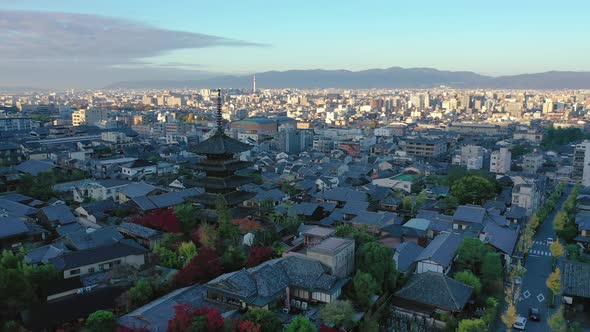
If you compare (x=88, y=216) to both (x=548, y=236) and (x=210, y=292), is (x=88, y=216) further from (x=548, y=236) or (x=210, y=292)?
→ (x=548, y=236)

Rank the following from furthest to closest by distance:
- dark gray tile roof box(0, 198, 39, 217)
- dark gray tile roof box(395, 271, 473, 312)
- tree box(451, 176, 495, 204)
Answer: tree box(451, 176, 495, 204), dark gray tile roof box(0, 198, 39, 217), dark gray tile roof box(395, 271, 473, 312)

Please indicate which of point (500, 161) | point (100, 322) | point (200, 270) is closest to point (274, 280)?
point (200, 270)

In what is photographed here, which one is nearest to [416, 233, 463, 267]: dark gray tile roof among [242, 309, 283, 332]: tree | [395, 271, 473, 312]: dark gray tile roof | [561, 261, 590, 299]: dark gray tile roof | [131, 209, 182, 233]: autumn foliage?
[395, 271, 473, 312]: dark gray tile roof

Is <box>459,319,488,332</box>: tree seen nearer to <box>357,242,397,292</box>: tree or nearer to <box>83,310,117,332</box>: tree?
<box>357,242,397,292</box>: tree

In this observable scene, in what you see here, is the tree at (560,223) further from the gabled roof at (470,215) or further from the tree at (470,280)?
the tree at (470,280)

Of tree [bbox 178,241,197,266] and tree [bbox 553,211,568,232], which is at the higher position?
tree [bbox 178,241,197,266]

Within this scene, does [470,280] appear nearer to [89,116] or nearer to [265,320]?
[265,320]
